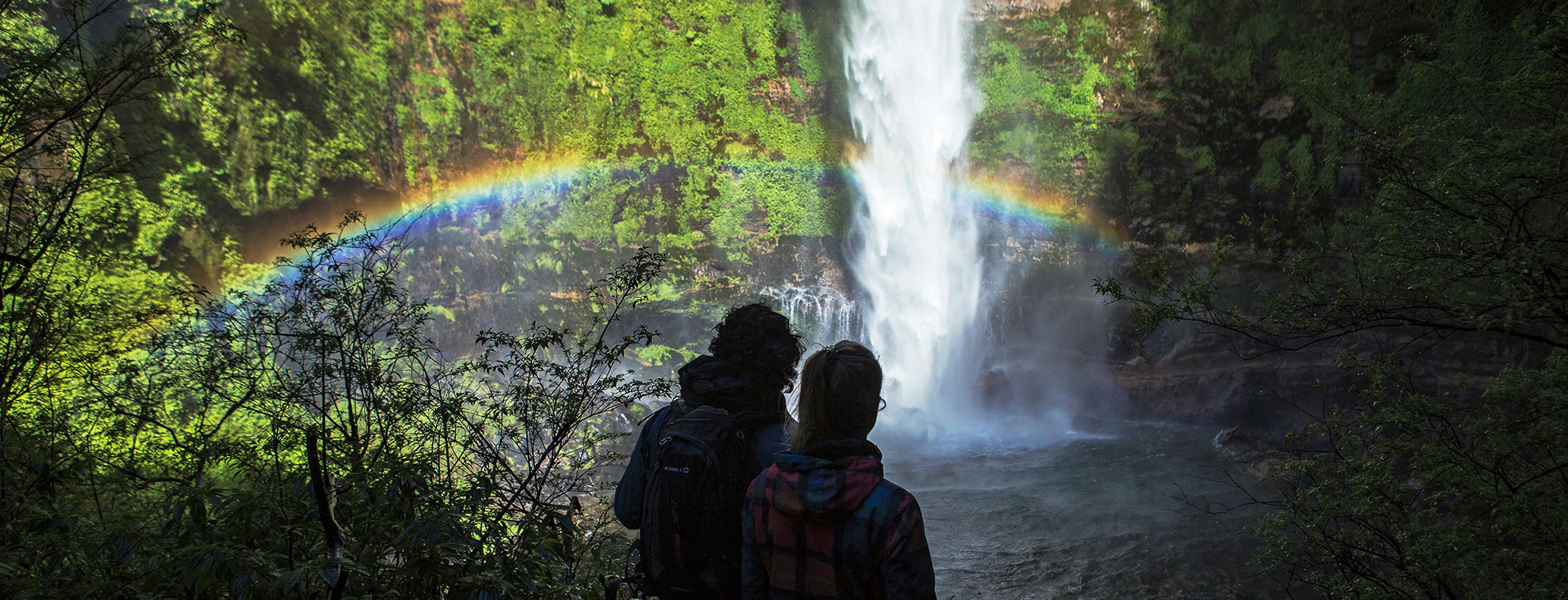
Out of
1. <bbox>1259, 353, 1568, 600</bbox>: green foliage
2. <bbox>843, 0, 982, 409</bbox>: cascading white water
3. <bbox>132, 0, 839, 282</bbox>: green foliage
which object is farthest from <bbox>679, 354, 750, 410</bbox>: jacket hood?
<bbox>132, 0, 839, 282</bbox>: green foliage

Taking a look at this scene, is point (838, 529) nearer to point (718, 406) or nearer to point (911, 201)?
point (718, 406)

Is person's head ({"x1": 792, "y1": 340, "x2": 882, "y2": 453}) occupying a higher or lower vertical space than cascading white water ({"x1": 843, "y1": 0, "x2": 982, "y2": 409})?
lower

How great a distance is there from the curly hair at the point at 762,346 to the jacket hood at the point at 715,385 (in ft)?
0.11

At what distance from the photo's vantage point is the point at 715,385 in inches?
84.1

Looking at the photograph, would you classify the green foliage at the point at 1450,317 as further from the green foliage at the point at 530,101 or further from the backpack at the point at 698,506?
the green foliage at the point at 530,101

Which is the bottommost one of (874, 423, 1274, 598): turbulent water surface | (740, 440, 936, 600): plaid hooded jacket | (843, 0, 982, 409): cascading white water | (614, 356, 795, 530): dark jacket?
(874, 423, 1274, 598): turbulent water surface

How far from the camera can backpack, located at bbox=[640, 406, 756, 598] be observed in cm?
203

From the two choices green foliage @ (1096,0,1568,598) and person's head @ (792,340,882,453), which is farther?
green foliage @ (1096,0,1568,598)

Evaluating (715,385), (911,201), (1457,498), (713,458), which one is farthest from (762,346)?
(911,201)

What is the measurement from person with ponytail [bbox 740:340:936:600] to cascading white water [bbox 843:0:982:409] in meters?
16.9

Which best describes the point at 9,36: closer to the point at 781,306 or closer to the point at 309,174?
the point at 309,174

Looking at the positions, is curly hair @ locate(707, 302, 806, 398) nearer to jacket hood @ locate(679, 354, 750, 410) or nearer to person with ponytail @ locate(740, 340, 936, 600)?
jacket hood @ locate(679, 354, 750, 410)

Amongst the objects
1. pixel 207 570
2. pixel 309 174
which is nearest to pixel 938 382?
pixel 309 174

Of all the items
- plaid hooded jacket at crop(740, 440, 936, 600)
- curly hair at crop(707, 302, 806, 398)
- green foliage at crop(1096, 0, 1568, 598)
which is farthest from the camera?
green foliage at crop(1096, 0, 1568, 598)
